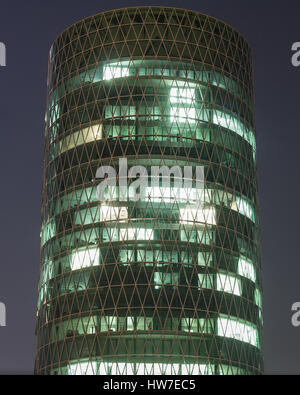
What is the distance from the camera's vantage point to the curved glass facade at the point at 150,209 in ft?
423

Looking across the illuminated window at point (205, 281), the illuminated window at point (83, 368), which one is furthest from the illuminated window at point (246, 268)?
the illuminated window at point (83, 368)

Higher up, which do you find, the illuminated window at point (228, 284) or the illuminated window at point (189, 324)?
the illuminated window at point (228, 284)

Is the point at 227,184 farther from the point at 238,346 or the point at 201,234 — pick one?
the point at 238,346

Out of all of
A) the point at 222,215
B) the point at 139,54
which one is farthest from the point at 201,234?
the point at 139,54

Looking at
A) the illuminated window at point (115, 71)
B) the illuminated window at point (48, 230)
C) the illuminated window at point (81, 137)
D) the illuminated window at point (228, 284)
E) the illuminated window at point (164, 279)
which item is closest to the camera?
the illuminated window at point (164, 279)

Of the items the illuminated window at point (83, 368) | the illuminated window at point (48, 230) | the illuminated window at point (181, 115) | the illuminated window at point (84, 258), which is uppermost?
the illuminated window at point (181, 115)

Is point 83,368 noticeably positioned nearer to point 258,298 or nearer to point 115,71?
point 258,298

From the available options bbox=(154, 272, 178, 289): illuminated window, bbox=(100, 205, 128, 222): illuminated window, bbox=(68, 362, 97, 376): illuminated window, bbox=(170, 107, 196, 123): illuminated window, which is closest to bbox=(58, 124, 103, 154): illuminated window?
bbox=(170, 107, 196, 123): illuminated window

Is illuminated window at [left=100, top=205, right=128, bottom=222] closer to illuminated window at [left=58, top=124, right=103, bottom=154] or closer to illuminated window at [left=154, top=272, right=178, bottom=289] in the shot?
illuminated window at [left=154, top=272, right=178, bottom=289]

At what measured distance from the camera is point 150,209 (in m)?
135

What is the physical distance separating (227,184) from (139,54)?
24101mm

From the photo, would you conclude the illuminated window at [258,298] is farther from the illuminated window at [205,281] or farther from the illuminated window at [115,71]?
the illuminated window at [115,71]
